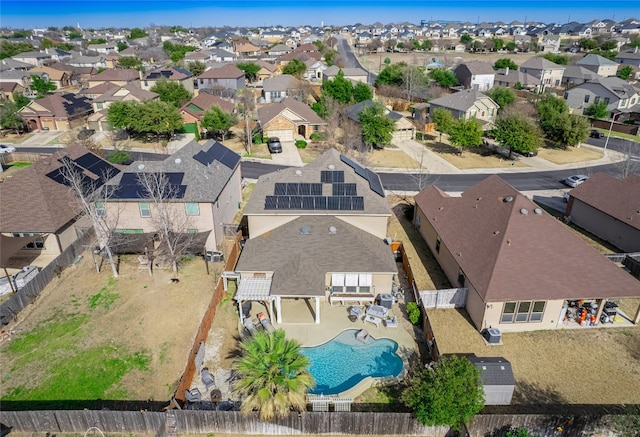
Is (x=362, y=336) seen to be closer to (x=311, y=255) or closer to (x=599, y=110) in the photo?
(x=311, y=255)

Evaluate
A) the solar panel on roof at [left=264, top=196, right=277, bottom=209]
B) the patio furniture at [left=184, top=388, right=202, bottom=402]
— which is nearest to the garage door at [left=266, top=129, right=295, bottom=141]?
the solar panel on roof at [left=264, top=196, right=277, bottom=209]

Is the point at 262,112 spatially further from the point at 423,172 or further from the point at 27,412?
the point at 27,412

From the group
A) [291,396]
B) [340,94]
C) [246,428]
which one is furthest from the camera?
[340,94]

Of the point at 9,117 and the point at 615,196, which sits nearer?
the point at 615,196

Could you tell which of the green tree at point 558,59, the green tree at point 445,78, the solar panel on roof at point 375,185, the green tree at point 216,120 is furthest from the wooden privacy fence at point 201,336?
the green tree at point 558,59

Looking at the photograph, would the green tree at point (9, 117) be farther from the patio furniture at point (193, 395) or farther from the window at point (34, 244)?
the patio furniture at point (193, 395)

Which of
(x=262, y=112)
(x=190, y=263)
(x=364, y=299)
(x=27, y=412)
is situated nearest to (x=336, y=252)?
(x=364, y=299)

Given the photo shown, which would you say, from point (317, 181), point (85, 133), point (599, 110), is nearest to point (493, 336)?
point (317, 181)
